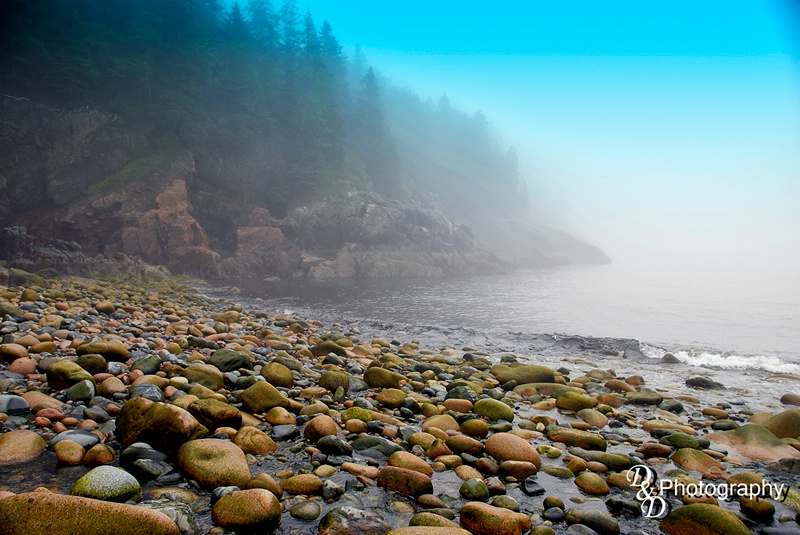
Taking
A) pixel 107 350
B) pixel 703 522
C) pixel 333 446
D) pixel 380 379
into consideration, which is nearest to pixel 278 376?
pixel 380 379

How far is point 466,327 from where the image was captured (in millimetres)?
17266

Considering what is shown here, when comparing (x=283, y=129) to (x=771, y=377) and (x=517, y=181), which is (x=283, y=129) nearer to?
(x=771, y=377)

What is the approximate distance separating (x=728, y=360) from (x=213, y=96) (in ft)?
159

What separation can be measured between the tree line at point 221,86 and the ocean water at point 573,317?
1767 cm

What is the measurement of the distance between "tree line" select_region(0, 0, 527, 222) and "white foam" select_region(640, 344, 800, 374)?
120 ft

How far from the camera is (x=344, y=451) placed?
14.9 feet

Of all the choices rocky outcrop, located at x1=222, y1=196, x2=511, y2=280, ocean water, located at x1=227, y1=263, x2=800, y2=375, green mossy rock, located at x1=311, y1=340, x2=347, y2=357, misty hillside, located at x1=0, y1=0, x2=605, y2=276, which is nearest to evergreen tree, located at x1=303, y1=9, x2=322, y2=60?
misty hillside, located at x1=0, y1=0, x2=605, y2=276

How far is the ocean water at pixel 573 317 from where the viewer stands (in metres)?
14.0

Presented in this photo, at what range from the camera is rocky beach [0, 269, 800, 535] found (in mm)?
3287

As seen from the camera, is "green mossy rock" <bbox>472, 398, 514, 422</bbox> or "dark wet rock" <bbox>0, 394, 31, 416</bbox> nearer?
"dark wet rock" <bbox>0, 394, 31, 416</bbox>

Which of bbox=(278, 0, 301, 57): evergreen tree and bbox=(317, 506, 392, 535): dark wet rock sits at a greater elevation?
bbox=(278, 0, 301, 57): evergreen tree

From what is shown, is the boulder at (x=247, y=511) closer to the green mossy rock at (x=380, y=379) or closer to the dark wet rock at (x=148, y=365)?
the dark wet rock at (x=148, y=365)

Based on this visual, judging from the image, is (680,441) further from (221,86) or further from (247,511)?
(221,86)

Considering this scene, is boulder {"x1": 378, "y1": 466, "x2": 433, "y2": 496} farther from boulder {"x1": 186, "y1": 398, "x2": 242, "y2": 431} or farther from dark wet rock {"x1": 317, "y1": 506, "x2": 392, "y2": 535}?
boulder {"x1": 186, "y1": 398, "x2": 242, "y2": 431}
